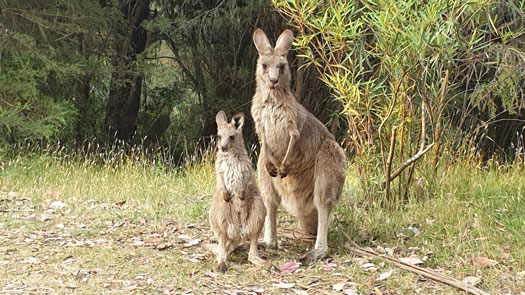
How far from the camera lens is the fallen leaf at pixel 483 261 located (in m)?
5.19

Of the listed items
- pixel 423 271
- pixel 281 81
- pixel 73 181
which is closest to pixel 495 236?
pixel 423 271

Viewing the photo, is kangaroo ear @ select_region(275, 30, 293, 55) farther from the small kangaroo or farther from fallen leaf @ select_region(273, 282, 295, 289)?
fallen leaf @ select_region(273, 282, 295, 289)

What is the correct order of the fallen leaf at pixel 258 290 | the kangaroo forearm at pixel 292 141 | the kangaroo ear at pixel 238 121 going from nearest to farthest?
the fallen leaf at pixel 258 290, the kangaroo ear at pixel 238 121, the kangaroo forearm at pixel 292 141

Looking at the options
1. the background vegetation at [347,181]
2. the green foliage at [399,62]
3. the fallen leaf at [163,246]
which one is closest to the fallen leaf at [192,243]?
the background vegetation at [347,181]

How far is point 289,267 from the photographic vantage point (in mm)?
5191

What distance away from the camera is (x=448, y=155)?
7.39m

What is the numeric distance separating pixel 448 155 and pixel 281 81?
282 cm

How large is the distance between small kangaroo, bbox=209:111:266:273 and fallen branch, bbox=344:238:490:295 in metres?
0.90

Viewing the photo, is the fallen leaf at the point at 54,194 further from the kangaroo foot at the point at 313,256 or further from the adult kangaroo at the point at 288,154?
the kangaroo foot at the point at 313,256

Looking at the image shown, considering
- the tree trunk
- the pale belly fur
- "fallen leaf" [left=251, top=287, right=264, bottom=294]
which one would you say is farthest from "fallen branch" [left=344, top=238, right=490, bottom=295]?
the tree trunk

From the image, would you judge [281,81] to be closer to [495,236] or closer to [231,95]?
[495,236]

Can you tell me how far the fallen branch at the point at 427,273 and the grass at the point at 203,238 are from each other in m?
0.05

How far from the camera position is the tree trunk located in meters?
12.6

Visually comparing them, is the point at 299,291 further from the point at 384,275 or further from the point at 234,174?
the point at 234,174
